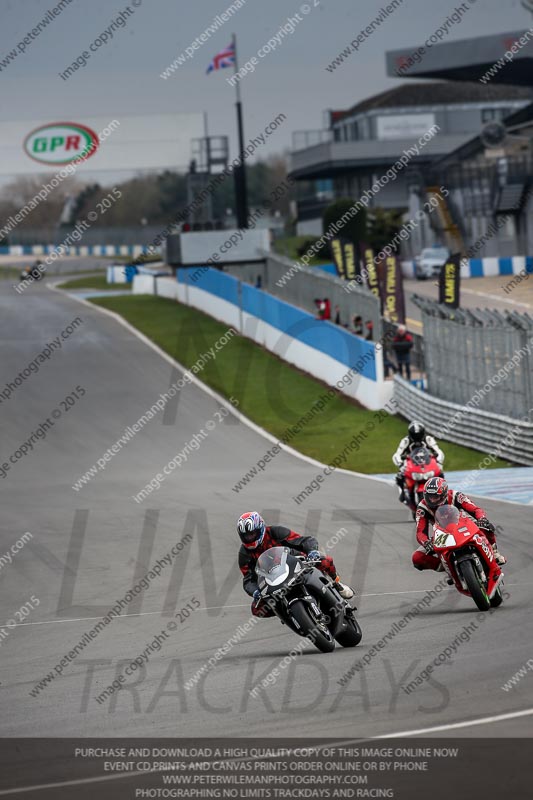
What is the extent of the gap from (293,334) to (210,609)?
2604 centimetres

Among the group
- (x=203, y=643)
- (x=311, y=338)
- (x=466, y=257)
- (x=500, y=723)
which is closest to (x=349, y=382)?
(x=311, y=338)

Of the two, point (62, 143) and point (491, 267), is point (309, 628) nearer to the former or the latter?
point (491, 267)

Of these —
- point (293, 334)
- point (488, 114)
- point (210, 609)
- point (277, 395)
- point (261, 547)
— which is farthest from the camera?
point (488, 114)

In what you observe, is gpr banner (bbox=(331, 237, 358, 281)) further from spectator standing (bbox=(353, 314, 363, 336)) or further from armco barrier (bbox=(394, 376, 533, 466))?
armco barrier (bbox=(394, 376, 533, 466))

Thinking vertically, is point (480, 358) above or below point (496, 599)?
above

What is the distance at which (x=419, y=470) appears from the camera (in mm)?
16594

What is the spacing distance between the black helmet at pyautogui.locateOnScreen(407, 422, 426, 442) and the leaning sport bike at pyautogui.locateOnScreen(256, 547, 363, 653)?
6526 mm

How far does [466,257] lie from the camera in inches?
2586

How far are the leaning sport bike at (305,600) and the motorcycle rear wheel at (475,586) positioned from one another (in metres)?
1.31

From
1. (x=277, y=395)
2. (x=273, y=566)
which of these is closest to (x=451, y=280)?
(x=277, y=395)

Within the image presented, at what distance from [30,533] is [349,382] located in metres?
16.5

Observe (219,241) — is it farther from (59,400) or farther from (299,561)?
A: (299,561)

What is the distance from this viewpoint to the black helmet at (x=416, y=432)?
55.1 feet

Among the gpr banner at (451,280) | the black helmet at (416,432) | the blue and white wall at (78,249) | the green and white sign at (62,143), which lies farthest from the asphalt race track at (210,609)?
the blue and white wall at (78,249)
